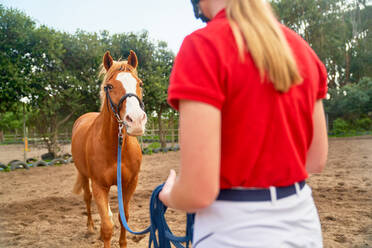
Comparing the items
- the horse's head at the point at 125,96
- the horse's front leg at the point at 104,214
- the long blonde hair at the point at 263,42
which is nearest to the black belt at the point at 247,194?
the long blonde hair at the point at 263,42

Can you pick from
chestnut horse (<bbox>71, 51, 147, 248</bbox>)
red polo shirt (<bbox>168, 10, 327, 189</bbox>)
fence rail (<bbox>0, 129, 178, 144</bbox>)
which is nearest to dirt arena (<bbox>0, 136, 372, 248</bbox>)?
chestnut horse (<bbox>71, 51, 147, 248</bbox>)

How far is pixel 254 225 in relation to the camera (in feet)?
2.39

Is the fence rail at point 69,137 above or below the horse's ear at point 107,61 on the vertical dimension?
below

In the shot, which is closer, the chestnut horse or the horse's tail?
the chestnut horse

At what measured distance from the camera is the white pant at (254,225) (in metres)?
0.73

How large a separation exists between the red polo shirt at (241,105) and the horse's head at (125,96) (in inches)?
69.0

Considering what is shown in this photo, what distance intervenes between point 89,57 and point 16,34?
9.23 ft

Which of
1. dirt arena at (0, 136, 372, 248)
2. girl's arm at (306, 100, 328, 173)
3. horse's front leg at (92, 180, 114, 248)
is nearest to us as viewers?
girl's arm at (306, 100, 328, 173)

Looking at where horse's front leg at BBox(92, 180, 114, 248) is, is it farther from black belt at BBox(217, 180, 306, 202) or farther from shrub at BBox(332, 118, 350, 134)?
shrub at BBox(332, 118, 350, 134)

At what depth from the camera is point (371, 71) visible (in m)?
27.0

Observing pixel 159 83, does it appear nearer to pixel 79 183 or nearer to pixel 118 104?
pixel 79 183

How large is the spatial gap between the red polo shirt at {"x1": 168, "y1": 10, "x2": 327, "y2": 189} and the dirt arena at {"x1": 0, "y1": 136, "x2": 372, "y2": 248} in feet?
9.86

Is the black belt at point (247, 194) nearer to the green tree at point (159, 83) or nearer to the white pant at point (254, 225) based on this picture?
the white pant at point (254, 225)

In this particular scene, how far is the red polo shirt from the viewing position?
Answer: 682mm
